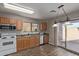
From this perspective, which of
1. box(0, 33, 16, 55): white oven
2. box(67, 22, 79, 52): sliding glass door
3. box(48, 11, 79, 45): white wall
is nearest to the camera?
box(67, 22, 79, 52): sliding glass door

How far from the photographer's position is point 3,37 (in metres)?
3.21

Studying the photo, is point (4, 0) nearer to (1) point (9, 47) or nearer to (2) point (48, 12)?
(2) point (48, 12)

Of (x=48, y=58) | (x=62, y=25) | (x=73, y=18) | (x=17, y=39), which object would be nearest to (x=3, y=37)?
(x=17, y=39)

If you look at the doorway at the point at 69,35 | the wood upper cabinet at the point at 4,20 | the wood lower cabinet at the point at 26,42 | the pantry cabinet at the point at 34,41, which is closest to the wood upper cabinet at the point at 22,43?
the wood lower cabinet at the point at 26,42

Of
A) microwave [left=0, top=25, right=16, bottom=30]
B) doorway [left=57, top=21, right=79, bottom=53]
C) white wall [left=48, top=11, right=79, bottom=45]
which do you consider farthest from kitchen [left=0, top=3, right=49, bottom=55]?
doorway [left=57, top=21, right=79, bottom=53]

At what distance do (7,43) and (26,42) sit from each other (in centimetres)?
103

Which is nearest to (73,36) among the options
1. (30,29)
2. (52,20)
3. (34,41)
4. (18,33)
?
(52,20)

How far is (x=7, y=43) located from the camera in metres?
3.31

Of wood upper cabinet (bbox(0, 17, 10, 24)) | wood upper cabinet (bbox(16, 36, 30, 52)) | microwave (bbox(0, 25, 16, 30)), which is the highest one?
wood upper cabinet (bbox(0, 17, 10, 24))

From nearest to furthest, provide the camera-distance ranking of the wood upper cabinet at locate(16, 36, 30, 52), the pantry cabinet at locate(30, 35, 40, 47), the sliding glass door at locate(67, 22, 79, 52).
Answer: the sliding glass door at locate(67, 22, 79, 52) → the wood upper cabinet at locate(16, 36, 30, 52) → the pantry cabinet at locate(30, 35, 40, 47)

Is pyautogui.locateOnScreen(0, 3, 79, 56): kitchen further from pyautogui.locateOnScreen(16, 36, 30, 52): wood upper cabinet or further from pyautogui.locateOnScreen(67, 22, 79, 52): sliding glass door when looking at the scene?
pyautogui.locateOnScreen(67, 22, 79, 52): sliding glass door

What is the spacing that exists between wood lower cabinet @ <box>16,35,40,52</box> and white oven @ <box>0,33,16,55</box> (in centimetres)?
28

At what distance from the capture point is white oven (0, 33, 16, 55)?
316 centimetres

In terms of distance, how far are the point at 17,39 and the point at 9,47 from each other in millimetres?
506
